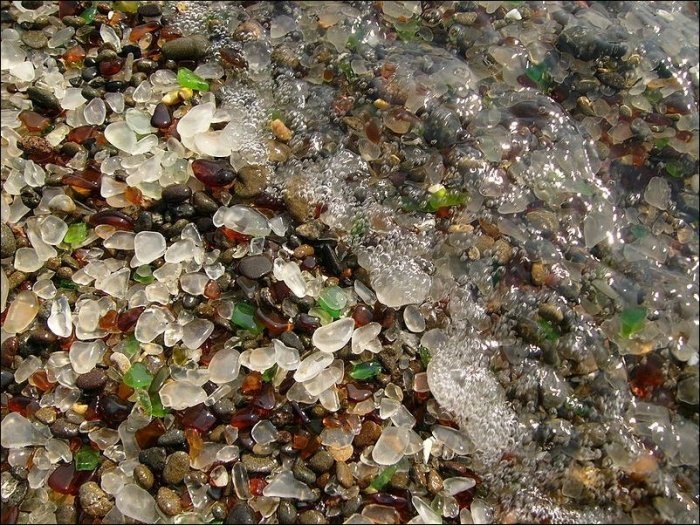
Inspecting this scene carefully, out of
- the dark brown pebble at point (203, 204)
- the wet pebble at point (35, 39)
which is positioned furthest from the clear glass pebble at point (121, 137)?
the wet pebble at point (35, 39)

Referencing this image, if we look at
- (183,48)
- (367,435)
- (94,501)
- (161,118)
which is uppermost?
(183,48)

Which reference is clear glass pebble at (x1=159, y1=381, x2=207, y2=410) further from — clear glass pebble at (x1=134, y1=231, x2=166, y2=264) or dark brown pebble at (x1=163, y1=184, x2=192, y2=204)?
dark brown pebble at (x1=163, y1=184, x2=192, y2=204)

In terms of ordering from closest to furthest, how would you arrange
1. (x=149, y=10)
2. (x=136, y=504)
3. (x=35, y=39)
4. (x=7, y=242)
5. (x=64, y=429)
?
1. (x=136, y=504)
2. (x=64, y=429)
3. (x=7, y=242)
4. (x=35, y=39)
5. (x=149, y=10)

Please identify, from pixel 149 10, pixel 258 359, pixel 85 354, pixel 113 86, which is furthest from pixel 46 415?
pixel 149 10

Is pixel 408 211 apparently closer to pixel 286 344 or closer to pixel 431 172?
pixel 431 172

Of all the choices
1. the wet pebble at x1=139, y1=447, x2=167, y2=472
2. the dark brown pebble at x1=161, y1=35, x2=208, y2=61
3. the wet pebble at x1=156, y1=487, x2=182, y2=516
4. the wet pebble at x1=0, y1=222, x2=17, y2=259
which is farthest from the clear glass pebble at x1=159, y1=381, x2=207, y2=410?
the dark brown pebble at x1=161, y1=35, x2=208, y2=61

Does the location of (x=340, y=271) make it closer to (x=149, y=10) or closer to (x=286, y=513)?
(x=286, y=513)

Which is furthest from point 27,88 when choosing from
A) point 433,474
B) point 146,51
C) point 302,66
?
point 433,474
